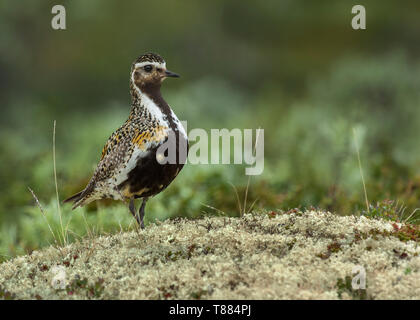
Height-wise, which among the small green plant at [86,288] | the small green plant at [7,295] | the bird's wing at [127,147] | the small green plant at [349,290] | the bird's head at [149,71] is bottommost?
the small green plant at [7,295]

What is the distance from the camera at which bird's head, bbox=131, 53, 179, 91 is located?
6.66 metres

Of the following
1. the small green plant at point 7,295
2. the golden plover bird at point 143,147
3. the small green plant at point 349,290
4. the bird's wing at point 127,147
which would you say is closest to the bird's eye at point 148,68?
the golden plover bird at point 143,147

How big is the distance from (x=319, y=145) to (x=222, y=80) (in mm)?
8280

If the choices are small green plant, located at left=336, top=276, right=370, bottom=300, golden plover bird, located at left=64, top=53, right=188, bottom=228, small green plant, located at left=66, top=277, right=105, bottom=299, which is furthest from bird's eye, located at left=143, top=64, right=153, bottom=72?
small green plant, located at left=336, top=276, right=370, bottom=300

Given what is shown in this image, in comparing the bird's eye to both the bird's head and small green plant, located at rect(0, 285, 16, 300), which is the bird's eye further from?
small green plant, located at rect(0, 285, 16, 300)

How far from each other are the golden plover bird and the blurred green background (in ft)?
7.62

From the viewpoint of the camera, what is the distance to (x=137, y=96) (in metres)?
6.81

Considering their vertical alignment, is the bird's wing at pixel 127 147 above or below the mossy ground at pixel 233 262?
above

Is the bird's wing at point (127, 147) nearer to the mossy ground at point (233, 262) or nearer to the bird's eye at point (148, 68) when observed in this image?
the bird's eye at point (148, 68)

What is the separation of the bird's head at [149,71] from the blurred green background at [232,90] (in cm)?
260

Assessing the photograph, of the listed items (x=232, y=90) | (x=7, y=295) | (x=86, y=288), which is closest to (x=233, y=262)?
(x=86, y=288)

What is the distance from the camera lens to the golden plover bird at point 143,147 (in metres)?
6.30

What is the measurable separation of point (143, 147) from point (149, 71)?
0.97 metres
